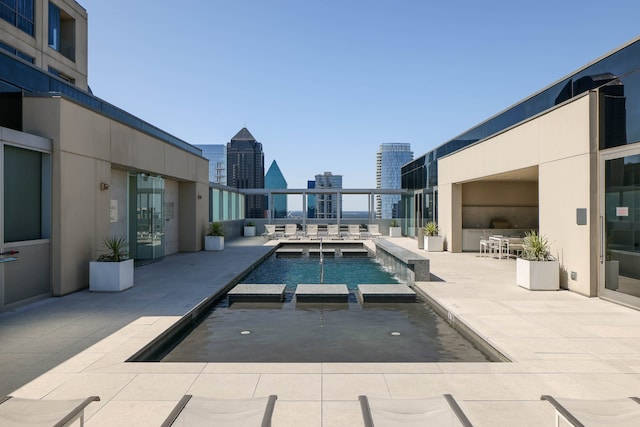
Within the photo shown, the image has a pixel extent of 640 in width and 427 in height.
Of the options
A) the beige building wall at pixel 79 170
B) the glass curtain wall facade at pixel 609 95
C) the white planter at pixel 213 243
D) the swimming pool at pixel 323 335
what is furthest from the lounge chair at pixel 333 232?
the swimming pool at pixel 323 335

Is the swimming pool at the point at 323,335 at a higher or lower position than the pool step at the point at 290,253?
lower

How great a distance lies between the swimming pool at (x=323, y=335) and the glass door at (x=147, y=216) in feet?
17.5

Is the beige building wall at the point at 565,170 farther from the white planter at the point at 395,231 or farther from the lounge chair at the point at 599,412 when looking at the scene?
the white planter at the point at 395,231

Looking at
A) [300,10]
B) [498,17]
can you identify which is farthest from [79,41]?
[498,17]

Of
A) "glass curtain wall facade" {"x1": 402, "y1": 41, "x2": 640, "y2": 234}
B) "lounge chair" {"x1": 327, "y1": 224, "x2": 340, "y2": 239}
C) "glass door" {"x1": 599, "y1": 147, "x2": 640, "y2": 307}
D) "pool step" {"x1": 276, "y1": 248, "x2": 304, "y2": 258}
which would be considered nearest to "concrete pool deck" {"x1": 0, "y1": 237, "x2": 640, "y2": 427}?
"glass door" {"x1": 599, "y1": 147, "x2": 640, "y2": 307}

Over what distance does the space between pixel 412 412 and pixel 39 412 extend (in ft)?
7.00

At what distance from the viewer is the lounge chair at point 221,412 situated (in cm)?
213

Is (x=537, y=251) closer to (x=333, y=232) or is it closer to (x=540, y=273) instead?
(x=540, y=273)

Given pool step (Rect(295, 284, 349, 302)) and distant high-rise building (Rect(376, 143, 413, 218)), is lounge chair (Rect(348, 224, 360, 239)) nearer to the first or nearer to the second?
pool step (Rect(295, 284, 349, 302))

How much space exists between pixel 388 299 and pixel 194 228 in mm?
9990

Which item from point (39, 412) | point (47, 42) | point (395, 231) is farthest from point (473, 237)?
point (47, 42)

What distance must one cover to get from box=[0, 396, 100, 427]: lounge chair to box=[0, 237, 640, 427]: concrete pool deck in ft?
2.17

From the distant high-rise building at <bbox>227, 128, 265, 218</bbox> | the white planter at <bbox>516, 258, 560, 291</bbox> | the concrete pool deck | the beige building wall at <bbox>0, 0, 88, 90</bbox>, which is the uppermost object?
the distant high-rise building at <bbox>227, 128, 265, 218</bbox>

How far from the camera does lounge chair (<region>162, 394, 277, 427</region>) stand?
6.99 feet
